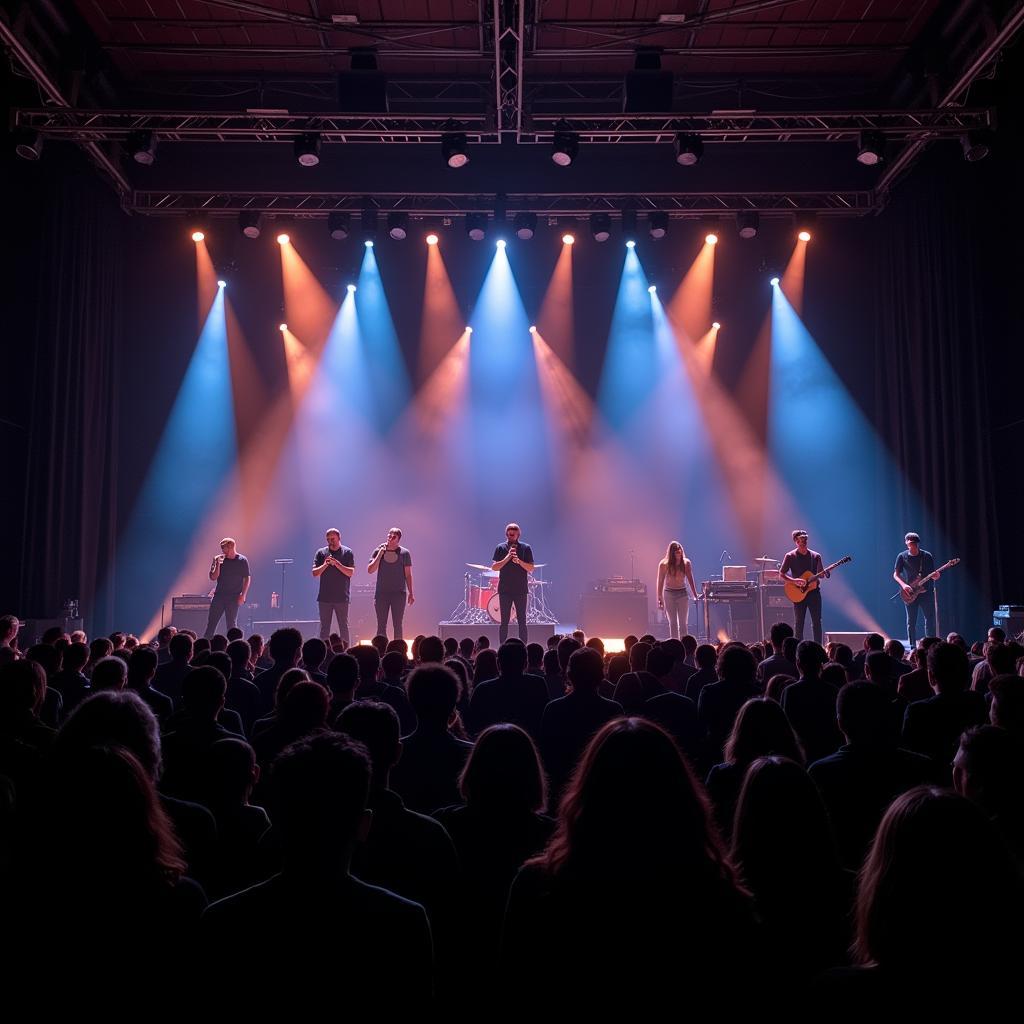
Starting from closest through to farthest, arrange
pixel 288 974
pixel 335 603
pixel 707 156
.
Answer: pixel 288 974 < pixel 335 603 < pixel 707 156

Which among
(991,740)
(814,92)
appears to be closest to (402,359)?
(814,92)

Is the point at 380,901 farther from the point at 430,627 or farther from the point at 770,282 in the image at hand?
the point at 770,282

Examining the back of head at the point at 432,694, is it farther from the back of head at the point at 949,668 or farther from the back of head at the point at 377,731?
the back of head at the point at 949,668

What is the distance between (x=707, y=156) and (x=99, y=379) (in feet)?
33.2

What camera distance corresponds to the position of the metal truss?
13727mm

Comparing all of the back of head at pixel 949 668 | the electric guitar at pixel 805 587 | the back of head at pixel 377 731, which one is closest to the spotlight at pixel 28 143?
the back of head at pixel 377 731

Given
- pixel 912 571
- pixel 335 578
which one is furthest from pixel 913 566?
pixel 335 578

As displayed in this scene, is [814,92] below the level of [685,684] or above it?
above

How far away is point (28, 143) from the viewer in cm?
1070

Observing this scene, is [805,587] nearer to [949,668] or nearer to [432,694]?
[949,668]

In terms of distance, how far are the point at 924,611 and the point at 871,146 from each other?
6.24 metres

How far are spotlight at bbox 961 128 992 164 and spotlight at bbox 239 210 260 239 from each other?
399 inches

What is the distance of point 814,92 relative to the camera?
12.5m

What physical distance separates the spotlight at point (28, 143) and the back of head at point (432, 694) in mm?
10194
